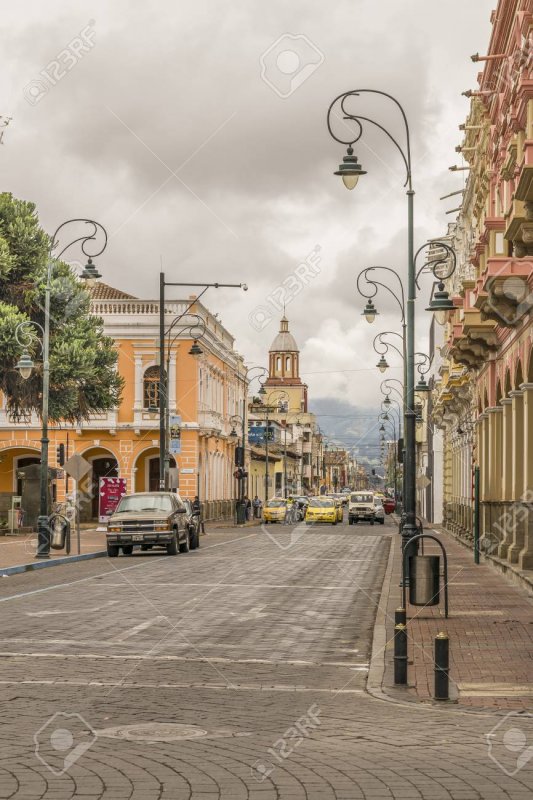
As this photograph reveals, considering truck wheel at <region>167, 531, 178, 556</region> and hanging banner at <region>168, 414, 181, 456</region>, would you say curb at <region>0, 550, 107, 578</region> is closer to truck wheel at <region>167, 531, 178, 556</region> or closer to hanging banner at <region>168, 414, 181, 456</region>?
truck wheel at <region>167, 531, 178, 556</region>

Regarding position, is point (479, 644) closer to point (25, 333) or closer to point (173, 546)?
point (173, 546)

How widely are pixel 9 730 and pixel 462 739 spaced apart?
10.7ft

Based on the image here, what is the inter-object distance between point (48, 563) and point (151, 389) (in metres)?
36.8

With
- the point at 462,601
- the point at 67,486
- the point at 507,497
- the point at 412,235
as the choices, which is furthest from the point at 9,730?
the point at 67,486

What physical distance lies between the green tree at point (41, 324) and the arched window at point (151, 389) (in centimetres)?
1864

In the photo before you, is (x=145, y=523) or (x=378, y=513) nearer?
(x=145, y=523)

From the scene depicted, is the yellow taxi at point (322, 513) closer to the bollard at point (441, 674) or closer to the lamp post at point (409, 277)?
the lamp post at point (409, 277)

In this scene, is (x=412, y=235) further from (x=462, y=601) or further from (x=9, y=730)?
(x=9, y=730)

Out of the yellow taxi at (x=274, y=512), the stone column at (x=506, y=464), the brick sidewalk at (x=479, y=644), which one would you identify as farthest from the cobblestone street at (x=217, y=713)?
the yellow taxi at (x=274, y=512)

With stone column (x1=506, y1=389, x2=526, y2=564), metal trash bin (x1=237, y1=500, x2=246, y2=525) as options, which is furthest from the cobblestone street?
metal trash bin (x1=237, y1=500, x2=246, y2=525)


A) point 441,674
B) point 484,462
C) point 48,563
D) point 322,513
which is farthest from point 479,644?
point 322,513

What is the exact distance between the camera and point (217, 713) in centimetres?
995

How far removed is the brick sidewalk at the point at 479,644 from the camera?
10812mm

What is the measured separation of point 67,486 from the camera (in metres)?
64.6
